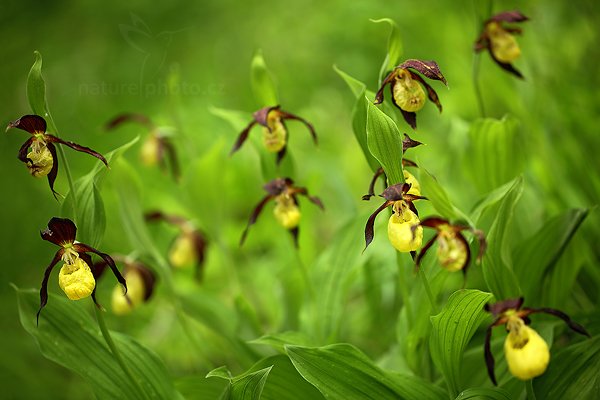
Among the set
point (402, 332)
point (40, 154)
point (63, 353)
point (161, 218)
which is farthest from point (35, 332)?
point (402, 332)

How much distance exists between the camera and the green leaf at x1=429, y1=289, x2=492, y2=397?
100cm

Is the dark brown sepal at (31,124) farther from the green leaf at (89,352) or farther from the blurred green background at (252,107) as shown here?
the blurred green background at (252,107)

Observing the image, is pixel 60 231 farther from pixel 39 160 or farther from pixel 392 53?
pixel 392 53

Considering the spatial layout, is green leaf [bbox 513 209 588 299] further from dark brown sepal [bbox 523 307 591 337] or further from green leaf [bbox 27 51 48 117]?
green leaf [bbox 27 51 48 117]

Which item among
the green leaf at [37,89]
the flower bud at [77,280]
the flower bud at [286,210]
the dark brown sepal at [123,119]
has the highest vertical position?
the green leaf at [37,89]

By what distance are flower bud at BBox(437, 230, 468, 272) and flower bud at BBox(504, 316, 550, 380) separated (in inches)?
5.2

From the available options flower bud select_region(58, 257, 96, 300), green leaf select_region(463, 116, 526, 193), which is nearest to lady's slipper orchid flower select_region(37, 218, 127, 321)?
flower bud select_region(58, 257, 96, 300)

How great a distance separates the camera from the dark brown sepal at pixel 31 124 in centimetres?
99

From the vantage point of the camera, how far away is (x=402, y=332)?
132cm

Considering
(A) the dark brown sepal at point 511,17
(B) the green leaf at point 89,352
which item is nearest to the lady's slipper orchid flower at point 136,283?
(B) the green leaf at point 89,352

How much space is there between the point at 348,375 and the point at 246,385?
7.9 inches

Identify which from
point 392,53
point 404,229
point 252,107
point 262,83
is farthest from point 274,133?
point 252,107

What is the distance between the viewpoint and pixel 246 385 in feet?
3.51

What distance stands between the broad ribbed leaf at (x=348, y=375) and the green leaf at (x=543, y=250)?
39 cm
